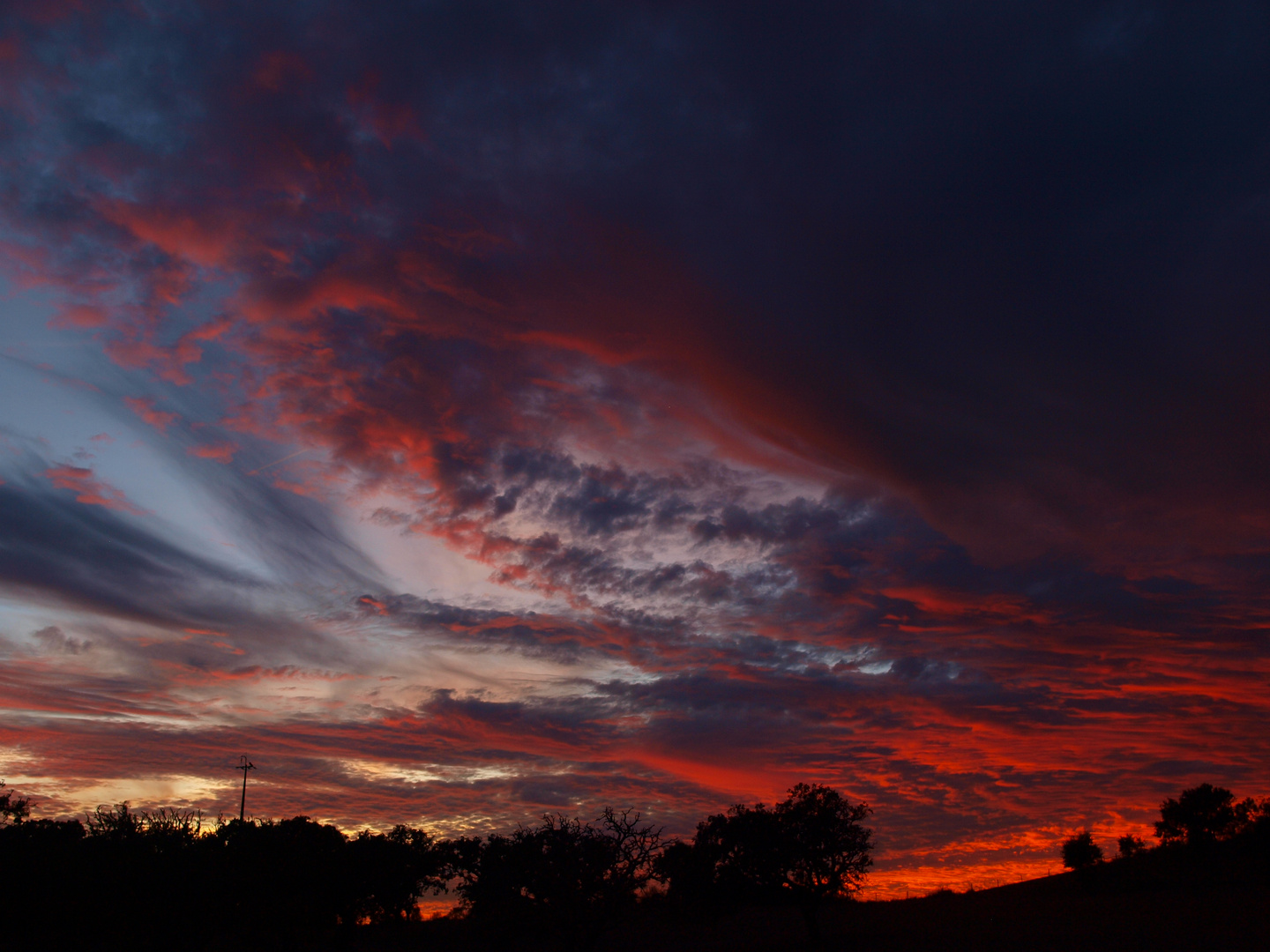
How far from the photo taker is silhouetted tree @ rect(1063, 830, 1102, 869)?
271 ft

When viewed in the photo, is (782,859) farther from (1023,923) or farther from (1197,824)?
(1197,824)

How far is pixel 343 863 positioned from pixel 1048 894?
236ft

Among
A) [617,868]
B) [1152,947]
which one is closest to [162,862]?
[617,868]

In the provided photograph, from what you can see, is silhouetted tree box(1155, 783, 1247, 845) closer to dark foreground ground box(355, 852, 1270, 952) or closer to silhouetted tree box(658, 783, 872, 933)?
dark foreground ground box(355, 852, 1270, 952)

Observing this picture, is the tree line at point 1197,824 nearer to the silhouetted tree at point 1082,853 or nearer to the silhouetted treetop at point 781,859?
the silhouetted tree at point 1082,853

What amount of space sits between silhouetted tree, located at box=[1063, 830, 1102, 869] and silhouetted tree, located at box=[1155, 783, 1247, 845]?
6.79 meters

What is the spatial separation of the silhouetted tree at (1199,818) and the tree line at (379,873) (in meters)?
41.1

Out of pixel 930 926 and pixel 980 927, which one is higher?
pixel 980 927

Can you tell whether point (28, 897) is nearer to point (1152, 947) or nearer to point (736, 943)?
point (736, 943)

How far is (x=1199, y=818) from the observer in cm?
7919

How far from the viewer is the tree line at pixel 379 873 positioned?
45.4 metres

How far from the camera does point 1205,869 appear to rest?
75688 millimetres

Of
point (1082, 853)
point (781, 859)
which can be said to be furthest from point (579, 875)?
point (1082, 853)

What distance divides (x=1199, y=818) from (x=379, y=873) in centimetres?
8331
